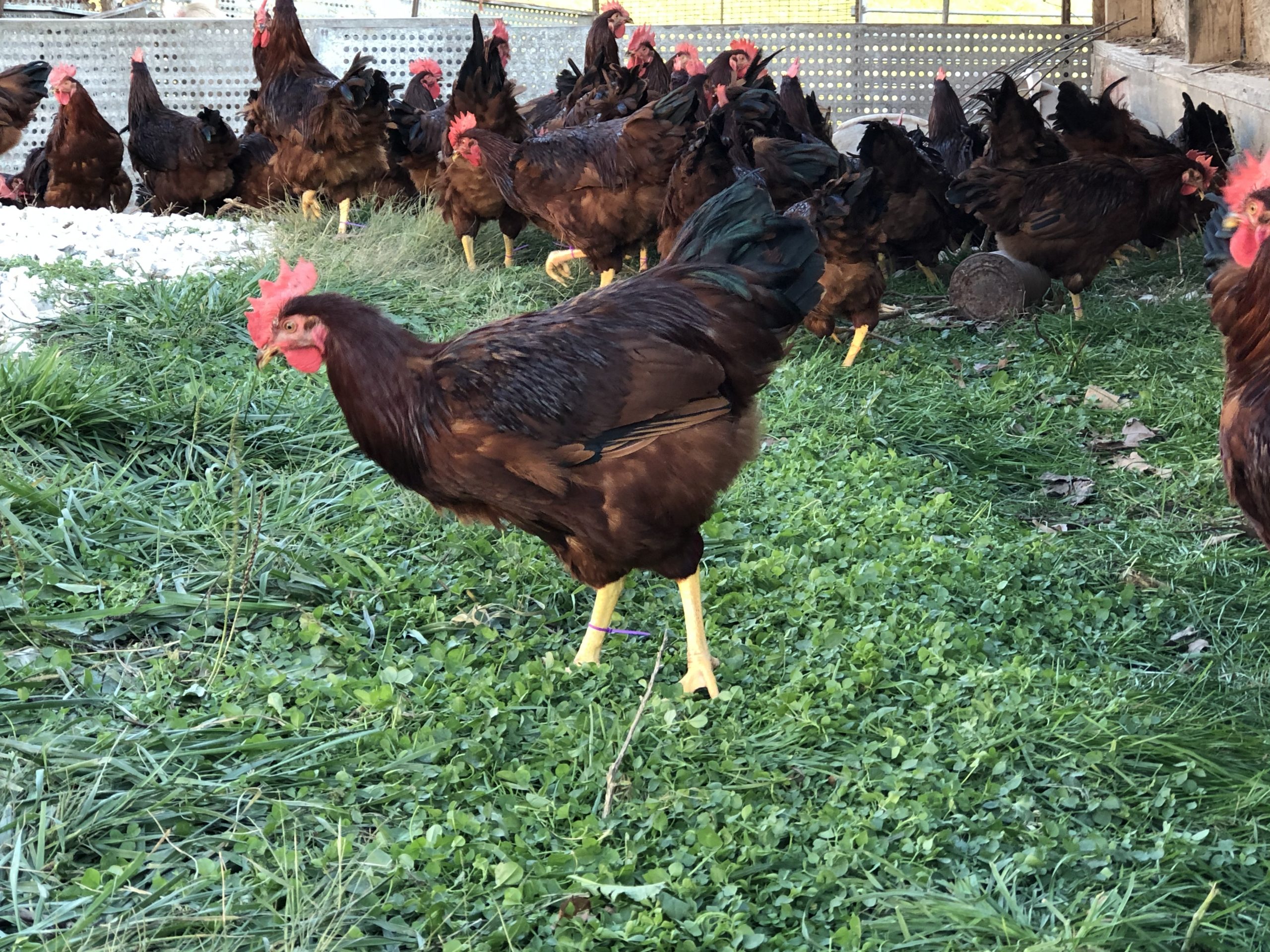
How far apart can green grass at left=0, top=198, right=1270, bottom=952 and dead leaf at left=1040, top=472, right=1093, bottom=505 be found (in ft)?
0.16

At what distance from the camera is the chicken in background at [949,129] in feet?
26.9

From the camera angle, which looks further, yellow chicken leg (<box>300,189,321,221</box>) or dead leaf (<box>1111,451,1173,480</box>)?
yellow chicken leg (<box>300,189,321,221</box>)

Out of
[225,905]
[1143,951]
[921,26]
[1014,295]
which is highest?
[921,26]

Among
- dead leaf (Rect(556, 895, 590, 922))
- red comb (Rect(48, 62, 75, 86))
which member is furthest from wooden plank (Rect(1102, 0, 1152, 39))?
dead leaf (Rect(556, 895, 590, 922))

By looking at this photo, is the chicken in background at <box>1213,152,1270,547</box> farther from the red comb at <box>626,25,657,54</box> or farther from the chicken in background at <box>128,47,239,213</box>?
the chicken in background at <box>128,47,239,213</box>

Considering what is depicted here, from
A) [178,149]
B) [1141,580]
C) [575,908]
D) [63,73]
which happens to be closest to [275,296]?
[575,908]

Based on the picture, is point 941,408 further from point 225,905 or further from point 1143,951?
point 225,905

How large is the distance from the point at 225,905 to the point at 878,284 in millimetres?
4438

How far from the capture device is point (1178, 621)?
3.40 m

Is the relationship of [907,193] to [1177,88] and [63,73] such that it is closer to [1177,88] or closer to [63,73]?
[1177,88]

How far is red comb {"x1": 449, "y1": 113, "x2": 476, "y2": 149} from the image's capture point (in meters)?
6.97

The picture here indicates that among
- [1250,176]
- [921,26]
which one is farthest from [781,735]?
[921,26]

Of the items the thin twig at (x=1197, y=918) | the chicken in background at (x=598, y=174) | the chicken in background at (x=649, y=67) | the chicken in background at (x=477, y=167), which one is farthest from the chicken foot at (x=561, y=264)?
the thin twig at (x=1197, y=918)

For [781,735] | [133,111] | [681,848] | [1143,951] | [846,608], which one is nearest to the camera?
[1143,951]
